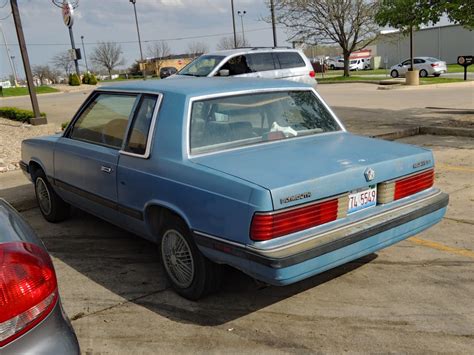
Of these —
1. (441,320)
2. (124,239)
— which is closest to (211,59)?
(124,239)

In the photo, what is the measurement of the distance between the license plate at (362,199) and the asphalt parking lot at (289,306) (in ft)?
2.32

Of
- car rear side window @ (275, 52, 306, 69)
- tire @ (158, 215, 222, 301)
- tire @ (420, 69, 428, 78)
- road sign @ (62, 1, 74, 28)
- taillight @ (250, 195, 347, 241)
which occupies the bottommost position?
tire @ (420, 69, 428, 78)

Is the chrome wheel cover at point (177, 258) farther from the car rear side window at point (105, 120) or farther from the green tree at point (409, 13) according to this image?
the green tree at point (409, 13)

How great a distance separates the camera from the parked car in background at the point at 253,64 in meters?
12.6

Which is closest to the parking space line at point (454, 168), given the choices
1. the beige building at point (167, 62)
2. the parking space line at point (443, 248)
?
the parking space line at point (443, 248)

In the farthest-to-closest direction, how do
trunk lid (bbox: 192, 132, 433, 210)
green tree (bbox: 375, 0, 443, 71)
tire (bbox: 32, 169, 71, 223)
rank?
green tree (bbox: 375, 0, 443, 71) → tire (bbox: 32, 169, 71, 223) → trunk lid (bbox: 192, 132, 433, 210)

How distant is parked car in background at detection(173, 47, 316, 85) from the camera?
496 inches

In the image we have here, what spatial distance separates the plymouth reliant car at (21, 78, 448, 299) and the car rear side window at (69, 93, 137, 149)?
0.6 inches

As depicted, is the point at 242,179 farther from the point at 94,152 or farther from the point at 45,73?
the point at 45,73

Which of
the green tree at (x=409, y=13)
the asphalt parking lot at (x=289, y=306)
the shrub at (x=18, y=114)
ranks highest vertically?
the green tree at (x=409, y=13)

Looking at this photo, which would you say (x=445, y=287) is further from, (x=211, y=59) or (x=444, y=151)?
(x=211, y=59)

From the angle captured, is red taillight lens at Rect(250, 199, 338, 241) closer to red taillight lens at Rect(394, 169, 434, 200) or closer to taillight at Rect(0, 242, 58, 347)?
red taillight lens at Rect(394, 169, 434, 200)

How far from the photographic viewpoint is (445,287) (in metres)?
3.68

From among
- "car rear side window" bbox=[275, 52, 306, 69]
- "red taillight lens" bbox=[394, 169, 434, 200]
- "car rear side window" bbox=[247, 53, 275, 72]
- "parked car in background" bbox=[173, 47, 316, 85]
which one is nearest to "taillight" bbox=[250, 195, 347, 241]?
"red taillight lens" bbox=[394, 169, 434, 200]
